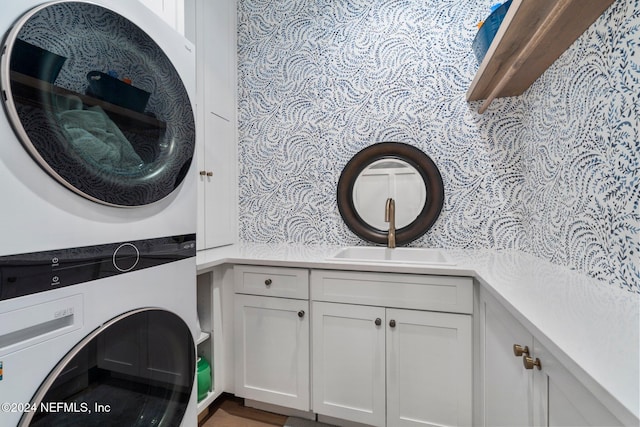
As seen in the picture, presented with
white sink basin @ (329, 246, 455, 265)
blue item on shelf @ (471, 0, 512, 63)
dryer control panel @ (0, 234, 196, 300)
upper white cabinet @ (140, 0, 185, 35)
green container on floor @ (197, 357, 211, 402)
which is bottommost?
green container on floor @ (197, 357, 211, 402)

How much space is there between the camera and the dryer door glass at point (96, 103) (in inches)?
25.0

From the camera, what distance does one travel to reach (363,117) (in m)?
1.99

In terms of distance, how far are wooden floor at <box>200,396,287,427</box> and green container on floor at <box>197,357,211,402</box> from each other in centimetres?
18

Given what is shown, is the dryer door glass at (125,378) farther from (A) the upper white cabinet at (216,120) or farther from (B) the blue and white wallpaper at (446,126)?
(B) the blue and white wallpaper at (446,126)

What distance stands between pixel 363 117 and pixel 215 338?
1.59 meters

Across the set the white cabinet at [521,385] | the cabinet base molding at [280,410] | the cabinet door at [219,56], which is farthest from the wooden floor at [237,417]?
the cabinet door at [219,56]

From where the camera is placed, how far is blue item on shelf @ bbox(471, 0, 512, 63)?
4.32ft

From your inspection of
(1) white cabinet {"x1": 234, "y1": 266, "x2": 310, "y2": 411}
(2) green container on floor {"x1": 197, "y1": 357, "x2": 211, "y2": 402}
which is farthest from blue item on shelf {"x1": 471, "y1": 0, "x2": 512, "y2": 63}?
(2) green container on floor {"x1": 197, "y1": 357, "x2": 211, "y2": 402}

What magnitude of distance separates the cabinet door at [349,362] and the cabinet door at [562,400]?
68 cm

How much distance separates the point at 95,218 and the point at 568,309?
4.00ft

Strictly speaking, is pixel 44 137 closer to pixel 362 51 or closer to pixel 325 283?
pixel 325 283

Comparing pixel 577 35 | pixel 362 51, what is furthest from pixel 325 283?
pixel 362 51

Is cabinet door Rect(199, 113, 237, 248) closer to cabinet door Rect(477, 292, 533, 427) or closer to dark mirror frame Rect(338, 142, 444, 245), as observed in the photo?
dark mirror frame Rect(338, 142, 444, 245)

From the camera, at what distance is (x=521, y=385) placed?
0.84 m
